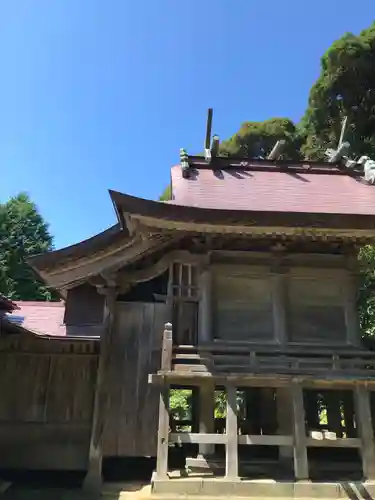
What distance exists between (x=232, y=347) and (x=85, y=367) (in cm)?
300

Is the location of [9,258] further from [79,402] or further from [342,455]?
[342,455]

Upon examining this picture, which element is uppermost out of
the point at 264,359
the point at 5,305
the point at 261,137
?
the point at 261,137

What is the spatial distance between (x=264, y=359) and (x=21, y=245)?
3039 cm

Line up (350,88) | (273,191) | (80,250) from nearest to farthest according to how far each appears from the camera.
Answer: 1. (80,250)
2. (273,191)
3. (350,88)

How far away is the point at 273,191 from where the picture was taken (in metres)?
9.80

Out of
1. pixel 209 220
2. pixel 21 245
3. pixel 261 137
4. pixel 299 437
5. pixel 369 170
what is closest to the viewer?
pixel 299 437

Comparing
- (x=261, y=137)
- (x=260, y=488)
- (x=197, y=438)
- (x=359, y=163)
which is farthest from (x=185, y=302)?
(x=261, y=137)

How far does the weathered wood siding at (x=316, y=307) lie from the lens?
7.82m

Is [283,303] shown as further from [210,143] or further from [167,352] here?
[210,143]

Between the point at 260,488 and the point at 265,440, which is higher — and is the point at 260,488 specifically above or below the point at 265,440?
below

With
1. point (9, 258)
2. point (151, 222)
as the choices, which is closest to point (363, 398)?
point (151, 222)

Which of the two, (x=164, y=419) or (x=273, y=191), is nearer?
(x=164, y=419)

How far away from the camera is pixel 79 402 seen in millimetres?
7852

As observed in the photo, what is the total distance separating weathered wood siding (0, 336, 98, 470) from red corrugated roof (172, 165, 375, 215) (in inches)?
152
